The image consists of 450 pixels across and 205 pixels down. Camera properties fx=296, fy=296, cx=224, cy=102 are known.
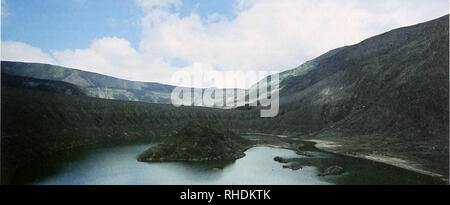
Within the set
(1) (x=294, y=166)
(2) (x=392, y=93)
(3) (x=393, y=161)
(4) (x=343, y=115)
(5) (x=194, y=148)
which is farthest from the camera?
(4) (x=343, y=115)

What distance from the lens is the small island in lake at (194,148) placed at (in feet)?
225

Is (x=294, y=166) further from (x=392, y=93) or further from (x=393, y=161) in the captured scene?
(x=392, y=93)

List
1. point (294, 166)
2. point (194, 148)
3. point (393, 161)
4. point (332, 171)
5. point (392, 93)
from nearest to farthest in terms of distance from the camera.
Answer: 1. point (332, 171)
2. point (294, 166)
3. point (393, 161)
4. point (194, 148)
5. point (392, 93)

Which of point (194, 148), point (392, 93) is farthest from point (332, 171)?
point (392, 93)

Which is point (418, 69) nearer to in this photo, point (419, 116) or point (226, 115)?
point (419, 116)

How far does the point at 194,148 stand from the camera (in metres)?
71.6

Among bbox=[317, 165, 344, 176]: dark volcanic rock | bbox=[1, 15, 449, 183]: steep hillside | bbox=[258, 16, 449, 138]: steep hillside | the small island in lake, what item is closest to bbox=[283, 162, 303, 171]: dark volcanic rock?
bbox=[317, 165, 344, 176]: dark volcanic rock

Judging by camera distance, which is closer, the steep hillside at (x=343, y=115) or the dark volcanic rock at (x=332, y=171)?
the dark volcanic rock at (x=332, y=171)

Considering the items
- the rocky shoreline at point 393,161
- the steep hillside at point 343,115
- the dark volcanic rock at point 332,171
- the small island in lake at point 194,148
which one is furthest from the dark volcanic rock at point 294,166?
the steep hillside at point 343,115

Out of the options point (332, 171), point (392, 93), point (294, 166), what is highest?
point (392, 93)

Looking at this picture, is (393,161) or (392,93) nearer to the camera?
(393,161)

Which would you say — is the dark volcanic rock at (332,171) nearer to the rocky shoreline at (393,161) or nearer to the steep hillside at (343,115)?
the rocky shoreline at (393,161)

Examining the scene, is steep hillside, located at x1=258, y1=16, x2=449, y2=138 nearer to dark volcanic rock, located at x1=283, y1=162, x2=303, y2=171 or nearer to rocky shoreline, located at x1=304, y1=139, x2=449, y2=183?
rocky shoreline, located at x1=304, y1=139, x2=449, y2=183

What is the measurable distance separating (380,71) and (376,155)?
247ft
